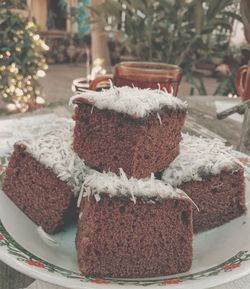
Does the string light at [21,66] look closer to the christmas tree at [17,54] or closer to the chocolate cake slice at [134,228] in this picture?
the christmas tree at [17,54]

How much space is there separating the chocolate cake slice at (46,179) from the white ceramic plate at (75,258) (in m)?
0.02

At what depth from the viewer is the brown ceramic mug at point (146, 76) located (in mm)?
1051

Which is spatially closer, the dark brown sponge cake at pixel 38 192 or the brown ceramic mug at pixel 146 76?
the dark brown sponge cake at pixel 38 192

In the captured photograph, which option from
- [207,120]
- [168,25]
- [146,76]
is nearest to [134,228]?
[146,76]

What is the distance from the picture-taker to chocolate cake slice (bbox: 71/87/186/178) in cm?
64

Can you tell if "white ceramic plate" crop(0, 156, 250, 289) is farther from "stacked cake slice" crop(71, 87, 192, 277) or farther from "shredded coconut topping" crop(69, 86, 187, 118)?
"shredded coconut topping" crop(69, 86, 187, 118)

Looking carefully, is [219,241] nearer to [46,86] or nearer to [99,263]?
[99,263]

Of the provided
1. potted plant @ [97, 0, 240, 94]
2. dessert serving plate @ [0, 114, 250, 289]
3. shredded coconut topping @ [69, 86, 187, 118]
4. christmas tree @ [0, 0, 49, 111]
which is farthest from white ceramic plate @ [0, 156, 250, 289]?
christmas tree @ [0, 0, 49, 111]

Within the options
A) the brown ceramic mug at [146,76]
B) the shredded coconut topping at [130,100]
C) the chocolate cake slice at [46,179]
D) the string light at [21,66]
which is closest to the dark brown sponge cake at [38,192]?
the chocolate cake slice at [46,179]

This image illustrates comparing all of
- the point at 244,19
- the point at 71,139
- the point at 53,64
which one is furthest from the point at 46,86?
the point at 71,139

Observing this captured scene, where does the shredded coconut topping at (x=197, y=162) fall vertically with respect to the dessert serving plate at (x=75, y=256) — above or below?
above

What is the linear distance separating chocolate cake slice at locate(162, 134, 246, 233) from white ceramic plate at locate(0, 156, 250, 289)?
3 cm

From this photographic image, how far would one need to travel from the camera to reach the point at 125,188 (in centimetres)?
58

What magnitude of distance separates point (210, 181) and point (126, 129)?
0.21 meters
